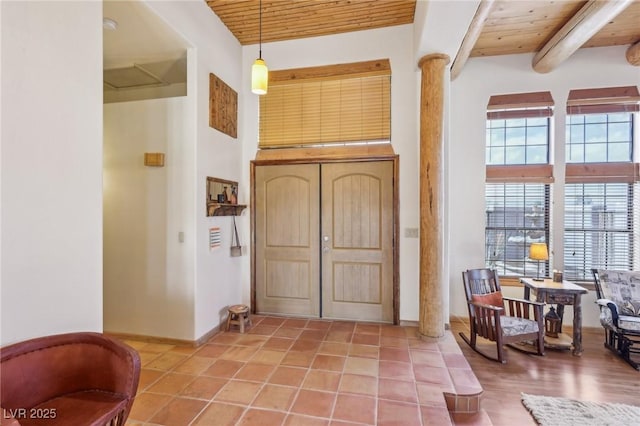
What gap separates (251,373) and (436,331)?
1962 millimetres

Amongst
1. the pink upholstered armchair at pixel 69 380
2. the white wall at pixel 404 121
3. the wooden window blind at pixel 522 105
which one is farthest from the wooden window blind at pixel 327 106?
the pink upholstered armchair at pixel 69 380

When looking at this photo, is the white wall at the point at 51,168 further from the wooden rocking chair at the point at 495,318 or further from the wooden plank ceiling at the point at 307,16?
the wooden rocking chair at the point at 495,318

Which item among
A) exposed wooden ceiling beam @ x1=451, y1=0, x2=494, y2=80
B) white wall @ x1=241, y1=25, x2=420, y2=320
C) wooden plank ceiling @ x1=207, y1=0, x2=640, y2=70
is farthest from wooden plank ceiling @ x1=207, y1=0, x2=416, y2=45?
exposed wooden ceiling beam @ x1=451, y1=0, x2=494, y2=80

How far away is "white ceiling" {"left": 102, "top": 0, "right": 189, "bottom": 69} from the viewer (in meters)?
2.55

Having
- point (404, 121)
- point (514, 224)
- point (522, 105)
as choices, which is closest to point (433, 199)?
point (404, 121)

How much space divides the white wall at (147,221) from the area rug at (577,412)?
10.4 feet

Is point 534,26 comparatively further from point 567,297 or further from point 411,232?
point 567,297

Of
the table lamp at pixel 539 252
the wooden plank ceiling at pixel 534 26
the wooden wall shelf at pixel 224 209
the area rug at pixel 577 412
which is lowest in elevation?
the area rug at pixel 577 412

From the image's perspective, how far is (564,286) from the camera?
3.60m

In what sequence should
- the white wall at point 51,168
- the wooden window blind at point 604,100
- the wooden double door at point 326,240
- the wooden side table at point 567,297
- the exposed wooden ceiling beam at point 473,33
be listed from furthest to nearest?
the wooden window blind at point 604,100 → the wooden double door at point 326,240 → the wooden side table at point 567,297 → the exposed wooden ceiling beam at point 473,33 → the white wall at point 51,168

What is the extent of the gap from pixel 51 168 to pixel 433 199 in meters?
3.18

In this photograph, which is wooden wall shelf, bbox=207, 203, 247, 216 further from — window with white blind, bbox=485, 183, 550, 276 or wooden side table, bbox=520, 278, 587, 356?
wooden side table, bbox=520, 278, 587, 356

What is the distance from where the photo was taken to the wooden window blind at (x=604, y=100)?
399cm

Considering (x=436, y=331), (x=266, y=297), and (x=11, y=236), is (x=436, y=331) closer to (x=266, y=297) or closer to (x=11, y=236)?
(x=266, y=297)
